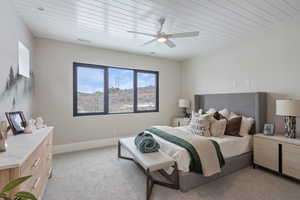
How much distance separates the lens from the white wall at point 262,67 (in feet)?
8.66

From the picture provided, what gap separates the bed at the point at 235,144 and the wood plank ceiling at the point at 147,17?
142 centimetres

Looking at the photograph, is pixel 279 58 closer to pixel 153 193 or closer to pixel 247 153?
pixel 247 153

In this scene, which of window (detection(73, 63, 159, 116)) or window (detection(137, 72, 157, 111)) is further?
window (detection(137, 72, 157, 111))

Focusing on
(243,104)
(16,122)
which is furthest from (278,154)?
(16,122)

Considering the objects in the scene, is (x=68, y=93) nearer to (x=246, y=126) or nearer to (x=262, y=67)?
(x=246, y=126)

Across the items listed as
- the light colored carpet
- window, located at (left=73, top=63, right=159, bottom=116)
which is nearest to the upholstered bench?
→ the light colored carpet

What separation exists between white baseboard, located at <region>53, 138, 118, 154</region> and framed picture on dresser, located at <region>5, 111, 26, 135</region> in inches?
64.2

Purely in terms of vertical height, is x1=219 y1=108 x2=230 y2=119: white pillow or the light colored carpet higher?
x1=219 y1=108 x2=230 y2=119: white pillow

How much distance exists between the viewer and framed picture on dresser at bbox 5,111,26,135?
6.21ft

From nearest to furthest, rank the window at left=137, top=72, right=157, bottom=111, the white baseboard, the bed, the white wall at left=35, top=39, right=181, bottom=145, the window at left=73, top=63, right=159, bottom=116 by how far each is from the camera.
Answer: the bed, the white wall at left=35, top=39, right=181, bottom=145, the white baseboard, the window at left=73, top=63, right=159, bottom=116, the window at left=137, top=72, right=157, bottom=111

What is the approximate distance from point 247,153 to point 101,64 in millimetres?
4066

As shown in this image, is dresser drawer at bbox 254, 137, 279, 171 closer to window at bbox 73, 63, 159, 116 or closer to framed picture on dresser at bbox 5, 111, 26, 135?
window at bbox 73, 63, 159, 116

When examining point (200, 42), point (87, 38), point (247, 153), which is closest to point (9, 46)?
point (87, 38)

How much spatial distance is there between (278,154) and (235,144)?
2.13ft
